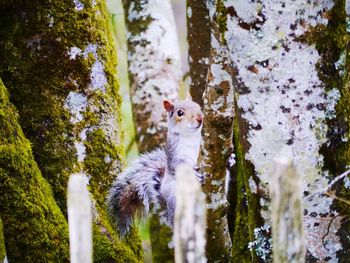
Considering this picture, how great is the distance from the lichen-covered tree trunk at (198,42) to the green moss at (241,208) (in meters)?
0.70

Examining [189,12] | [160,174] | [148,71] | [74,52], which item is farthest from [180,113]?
[148,71]

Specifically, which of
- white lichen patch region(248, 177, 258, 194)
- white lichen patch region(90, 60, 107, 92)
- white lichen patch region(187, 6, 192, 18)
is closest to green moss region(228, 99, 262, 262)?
white lichen patch region(248, 177, 258, 194)

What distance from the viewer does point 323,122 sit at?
237cm

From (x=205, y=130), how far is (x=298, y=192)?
1225 millimetres

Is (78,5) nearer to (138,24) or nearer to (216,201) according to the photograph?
(216,201)

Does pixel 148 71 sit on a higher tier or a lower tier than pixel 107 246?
higher

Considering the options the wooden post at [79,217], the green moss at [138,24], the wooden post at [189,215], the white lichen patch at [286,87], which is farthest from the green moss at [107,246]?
the green moss at [138,24]

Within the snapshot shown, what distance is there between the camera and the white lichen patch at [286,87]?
233 centimetres

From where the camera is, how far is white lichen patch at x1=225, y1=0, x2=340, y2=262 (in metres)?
2.33

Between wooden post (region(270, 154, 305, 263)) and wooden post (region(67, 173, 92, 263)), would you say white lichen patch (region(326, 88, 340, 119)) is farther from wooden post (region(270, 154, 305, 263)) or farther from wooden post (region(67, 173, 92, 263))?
wooden post (region(67, 173, 92, 263))

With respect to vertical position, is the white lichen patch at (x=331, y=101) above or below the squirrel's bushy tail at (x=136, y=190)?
below

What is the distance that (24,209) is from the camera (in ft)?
9.14

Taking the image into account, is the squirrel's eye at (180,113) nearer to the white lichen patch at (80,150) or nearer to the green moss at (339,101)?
the white lichen patch at (80,150)

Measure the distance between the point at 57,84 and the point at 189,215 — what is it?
1.73 metres
